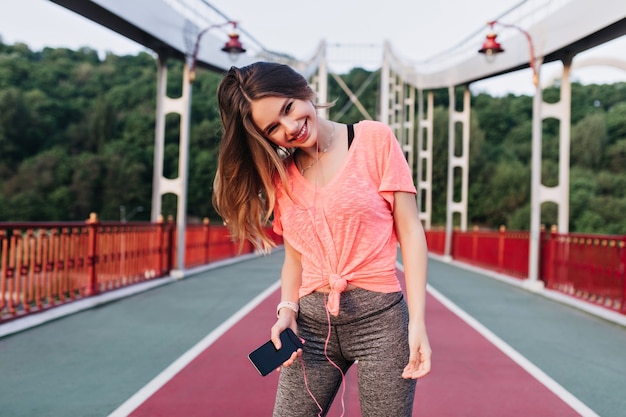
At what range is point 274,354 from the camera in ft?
5.17

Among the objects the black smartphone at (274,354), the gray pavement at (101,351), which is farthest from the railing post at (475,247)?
the black smartphone at (274,354)

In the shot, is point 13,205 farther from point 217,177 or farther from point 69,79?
point 217,177

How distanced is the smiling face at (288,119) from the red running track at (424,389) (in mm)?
2342

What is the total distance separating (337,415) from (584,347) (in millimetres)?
3219

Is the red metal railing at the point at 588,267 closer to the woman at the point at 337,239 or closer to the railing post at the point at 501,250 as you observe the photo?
the railing post at the point at 501,250

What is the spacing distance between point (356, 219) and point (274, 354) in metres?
0.34

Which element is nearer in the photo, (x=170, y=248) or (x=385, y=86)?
(x=170, y=248)

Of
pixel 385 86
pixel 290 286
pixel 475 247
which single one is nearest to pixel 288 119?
pixel 290 286

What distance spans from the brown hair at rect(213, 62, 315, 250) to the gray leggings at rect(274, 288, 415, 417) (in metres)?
0.30

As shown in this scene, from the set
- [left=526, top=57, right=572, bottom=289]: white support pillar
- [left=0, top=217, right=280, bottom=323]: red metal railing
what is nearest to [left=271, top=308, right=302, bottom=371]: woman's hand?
[left=0, top=217, right=280, bottom=323]: red metal railing

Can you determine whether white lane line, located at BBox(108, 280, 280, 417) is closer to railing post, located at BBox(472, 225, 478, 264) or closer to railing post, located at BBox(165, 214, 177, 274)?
railing post, located at BBox(165, 214, 177, 274)

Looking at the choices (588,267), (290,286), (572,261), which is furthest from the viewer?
(572,261)

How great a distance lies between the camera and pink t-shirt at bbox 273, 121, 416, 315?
1.59 metres

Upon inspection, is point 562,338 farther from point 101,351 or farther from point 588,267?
point 101,351
